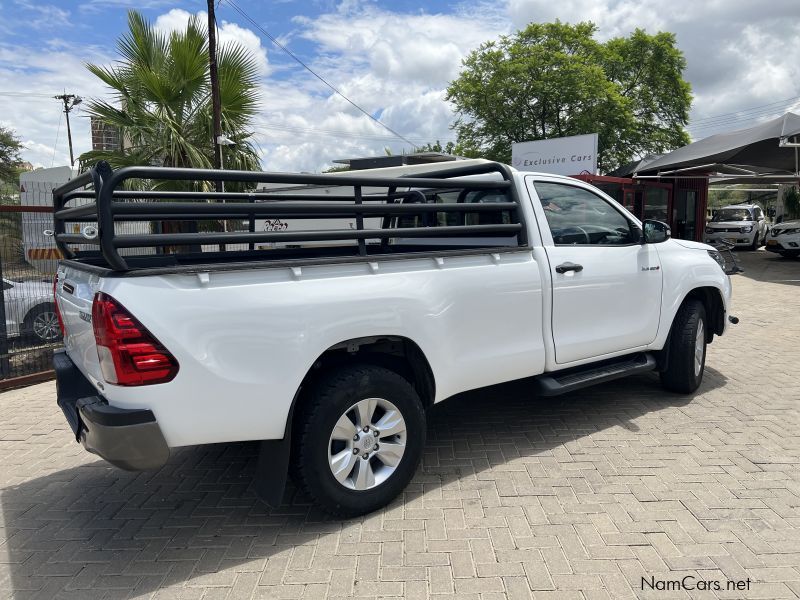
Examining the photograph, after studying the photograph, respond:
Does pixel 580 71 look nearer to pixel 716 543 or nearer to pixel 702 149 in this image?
pixel 702 149

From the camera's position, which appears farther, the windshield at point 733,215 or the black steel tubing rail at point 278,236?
the windshield at point 733,215

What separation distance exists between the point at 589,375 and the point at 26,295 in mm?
5502

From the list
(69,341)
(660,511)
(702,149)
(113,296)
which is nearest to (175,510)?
(69,341)

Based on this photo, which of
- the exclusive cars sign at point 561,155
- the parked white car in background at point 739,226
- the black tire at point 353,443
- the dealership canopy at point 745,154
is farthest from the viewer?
the parked white car in background at point 739,226

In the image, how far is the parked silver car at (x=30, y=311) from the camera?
599 cm

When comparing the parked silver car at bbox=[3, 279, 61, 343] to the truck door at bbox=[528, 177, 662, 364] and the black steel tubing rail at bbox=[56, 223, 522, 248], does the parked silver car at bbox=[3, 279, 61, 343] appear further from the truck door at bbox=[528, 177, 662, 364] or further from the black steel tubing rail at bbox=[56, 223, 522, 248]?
the truck door at bbox=[528, 177, 662, 364]

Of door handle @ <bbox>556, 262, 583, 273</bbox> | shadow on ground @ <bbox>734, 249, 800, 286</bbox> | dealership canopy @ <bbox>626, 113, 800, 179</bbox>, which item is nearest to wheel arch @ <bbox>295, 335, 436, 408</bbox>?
door handle @ <bbox>556, 262, 583, 273</bbox>

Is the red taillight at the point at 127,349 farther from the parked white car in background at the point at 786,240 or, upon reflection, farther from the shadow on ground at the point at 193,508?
the parked white car in background at the point at 786,240

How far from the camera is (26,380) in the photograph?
616cm

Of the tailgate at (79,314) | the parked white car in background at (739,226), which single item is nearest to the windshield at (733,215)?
the parked white car in background at (739,226)

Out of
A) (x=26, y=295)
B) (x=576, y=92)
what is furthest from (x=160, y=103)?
(x=576, y=92)

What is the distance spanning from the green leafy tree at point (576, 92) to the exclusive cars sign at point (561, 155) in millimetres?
9575

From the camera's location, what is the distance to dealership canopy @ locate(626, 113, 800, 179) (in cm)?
1457

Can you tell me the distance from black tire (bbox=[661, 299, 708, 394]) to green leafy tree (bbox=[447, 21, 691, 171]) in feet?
78.1
